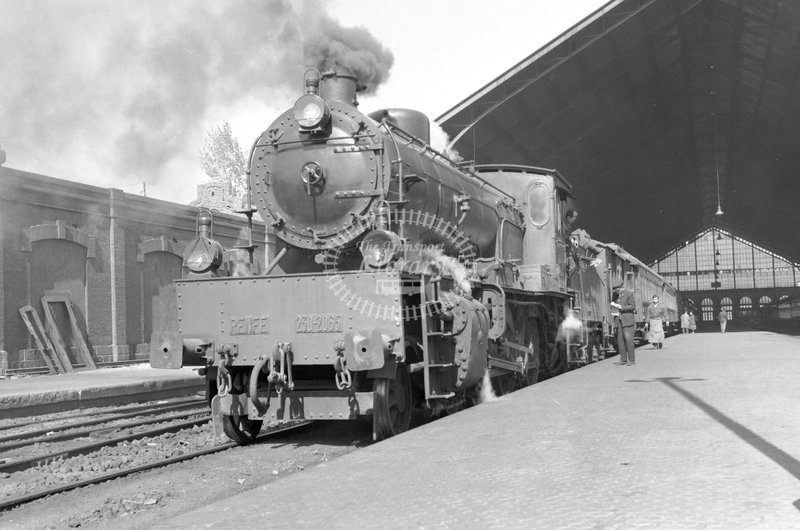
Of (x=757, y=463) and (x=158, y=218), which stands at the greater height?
(x=158, y=218)

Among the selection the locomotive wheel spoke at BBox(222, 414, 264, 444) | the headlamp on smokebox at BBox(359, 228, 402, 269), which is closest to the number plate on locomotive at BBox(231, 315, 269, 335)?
the locomotive wheel spoke at BBox(222, 414, 264, 444)

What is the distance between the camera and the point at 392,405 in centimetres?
724

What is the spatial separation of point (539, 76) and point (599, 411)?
1633 centimetres

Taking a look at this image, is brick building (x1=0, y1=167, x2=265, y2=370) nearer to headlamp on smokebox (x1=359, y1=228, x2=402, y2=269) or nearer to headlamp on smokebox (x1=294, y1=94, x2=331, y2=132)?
headlamp on smokebox (x1=294, y1=94, x2=331, y2=132)

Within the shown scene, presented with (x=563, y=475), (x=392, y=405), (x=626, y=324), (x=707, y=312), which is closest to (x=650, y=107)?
(x=626, y=324)

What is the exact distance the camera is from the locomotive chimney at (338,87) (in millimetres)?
8156

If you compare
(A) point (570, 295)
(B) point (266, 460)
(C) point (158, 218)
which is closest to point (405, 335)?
(B) point (266, 460)

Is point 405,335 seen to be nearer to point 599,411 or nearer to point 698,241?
point 599,411

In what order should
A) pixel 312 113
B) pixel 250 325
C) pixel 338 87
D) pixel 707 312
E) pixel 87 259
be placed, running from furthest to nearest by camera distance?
pixel 707 312, pixel 87 259, pixel 338 87, pixel 312 113, pixel 250 325

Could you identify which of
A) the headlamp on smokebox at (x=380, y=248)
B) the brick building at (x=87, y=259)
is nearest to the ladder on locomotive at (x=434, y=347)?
the headlamp on smokebox at (x=380, y=248)

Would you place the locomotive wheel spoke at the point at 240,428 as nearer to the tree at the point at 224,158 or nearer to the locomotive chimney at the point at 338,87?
the locomotive chimney at the point at 338,87

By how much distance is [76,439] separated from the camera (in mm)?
8867

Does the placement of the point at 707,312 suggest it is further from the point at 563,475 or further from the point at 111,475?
the point at 563,475

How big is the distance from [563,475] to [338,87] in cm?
504
